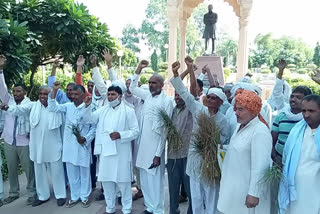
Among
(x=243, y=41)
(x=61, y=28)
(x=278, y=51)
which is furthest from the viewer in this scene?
(x=278, y=51)

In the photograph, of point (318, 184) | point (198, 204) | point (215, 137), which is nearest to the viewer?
point (318, 184)

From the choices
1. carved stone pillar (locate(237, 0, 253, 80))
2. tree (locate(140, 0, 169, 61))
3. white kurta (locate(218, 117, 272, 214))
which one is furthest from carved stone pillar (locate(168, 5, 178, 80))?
tree (locate(140, 0, 169, 61))

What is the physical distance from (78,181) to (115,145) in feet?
3.72

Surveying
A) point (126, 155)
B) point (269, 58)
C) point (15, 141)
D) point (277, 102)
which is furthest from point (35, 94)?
point (269, 58)

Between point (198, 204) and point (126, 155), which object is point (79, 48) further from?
point (198, 204)

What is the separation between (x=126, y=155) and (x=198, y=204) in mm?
1131

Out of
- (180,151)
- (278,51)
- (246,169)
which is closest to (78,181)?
(180,151)

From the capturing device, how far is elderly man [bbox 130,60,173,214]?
392 centimetres

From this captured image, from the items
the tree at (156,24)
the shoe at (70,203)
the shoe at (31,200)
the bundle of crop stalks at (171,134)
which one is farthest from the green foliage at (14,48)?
the tree at (156,24)

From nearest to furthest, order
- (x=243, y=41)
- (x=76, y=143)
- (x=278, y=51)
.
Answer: (x=76, y=143) → (x=243, y=41) → (x=278, y=51)

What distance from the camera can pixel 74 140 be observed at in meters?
4.52

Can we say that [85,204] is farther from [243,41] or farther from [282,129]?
[243,41]

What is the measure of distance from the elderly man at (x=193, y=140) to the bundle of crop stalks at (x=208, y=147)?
0.12 m

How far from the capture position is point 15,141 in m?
4.65
